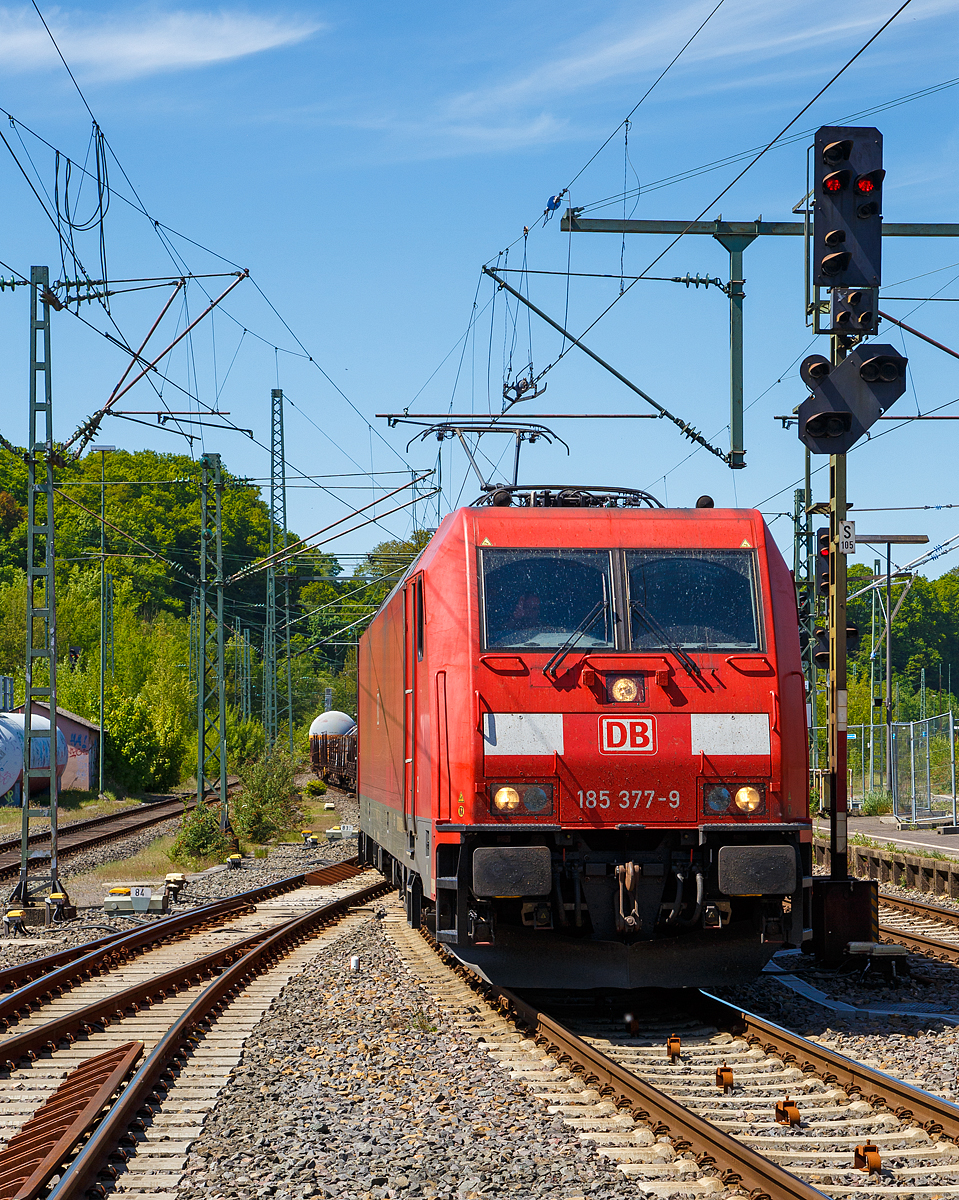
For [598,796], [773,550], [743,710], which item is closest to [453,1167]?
[598,796]

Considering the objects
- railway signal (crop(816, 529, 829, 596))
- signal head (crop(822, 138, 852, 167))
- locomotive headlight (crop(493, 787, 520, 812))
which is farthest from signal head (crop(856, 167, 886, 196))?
locomotive headlight (crop(493, 787, 520, 812))

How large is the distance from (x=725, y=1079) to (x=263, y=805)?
2472cm

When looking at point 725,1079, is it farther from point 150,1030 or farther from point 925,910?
point 925,910

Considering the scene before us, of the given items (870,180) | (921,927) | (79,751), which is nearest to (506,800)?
(870,180)

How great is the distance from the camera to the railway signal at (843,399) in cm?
1146

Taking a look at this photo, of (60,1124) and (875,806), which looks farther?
(875,806)

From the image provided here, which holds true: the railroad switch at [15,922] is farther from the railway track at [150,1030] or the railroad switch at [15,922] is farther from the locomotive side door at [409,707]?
the locomotive side door at [409,707]

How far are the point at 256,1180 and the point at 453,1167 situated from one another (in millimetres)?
908

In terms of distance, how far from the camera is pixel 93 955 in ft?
41.6

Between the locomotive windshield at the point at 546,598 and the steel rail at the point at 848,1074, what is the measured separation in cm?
276

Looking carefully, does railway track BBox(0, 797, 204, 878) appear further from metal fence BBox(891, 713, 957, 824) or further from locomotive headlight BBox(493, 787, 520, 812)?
metal fence BBox(891, 713, 957, 824)

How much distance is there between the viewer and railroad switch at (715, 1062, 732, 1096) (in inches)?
294

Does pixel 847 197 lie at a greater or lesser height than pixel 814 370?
greater

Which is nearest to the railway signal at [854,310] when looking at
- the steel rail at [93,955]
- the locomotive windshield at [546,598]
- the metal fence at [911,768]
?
the locomotive windshield at [546,598]
